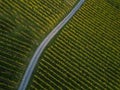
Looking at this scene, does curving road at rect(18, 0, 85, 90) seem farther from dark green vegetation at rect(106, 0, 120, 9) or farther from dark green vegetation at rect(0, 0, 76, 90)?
dark green vegetation at rect(106, 0, 120, 9)

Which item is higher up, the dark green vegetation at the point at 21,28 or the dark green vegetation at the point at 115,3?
the dark green vegetation at the point at 115,3

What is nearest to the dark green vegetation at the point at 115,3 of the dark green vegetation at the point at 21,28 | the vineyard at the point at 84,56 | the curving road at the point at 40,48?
the vineyard at the point at 84,56

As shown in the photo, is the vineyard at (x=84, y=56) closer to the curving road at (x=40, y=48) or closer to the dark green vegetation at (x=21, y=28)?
the curving road at (x=40, y=48)

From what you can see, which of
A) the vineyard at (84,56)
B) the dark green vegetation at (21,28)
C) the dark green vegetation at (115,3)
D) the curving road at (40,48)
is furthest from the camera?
the dark green vegetation at (115,3)

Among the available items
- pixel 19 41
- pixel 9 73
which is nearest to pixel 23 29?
pixel 19 41

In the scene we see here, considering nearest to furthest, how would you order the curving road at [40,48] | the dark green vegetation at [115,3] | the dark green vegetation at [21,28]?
the curving road at [40,48]
the dark green vegetation at [21,28]
the dark green vegetation at [115,3]

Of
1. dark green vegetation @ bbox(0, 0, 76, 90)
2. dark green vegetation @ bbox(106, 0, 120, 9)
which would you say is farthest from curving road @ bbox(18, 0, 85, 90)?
dark green vegetation @ bbox(106, 0, 120, 9)

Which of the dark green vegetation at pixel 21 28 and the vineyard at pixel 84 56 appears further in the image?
the vineyard at pixel 84 56
